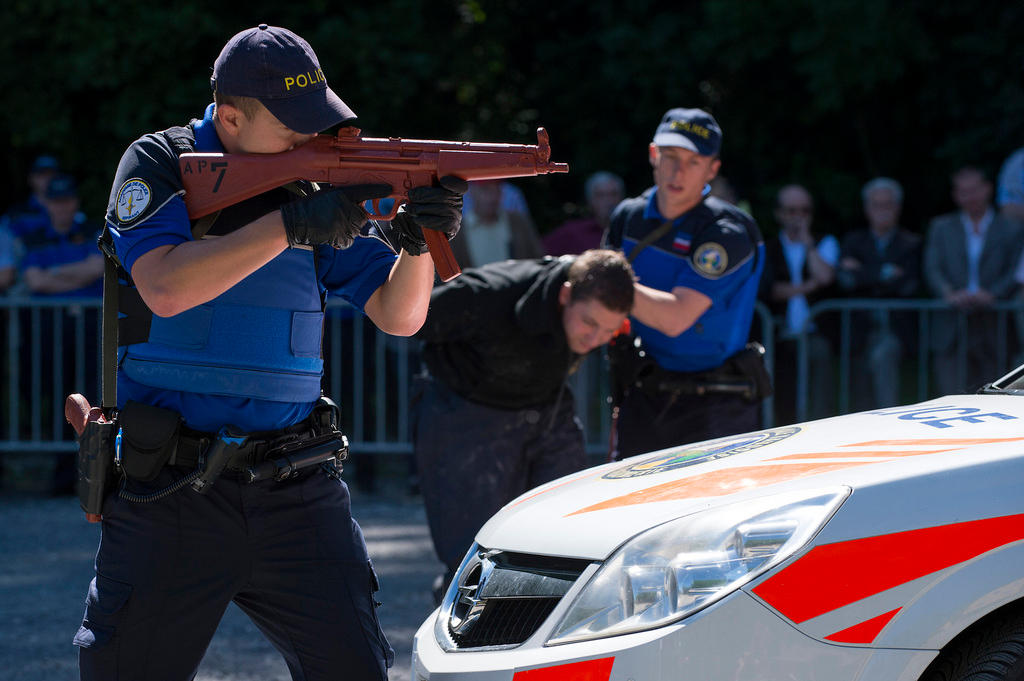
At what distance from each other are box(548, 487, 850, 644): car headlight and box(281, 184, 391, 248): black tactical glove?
2.98 ft

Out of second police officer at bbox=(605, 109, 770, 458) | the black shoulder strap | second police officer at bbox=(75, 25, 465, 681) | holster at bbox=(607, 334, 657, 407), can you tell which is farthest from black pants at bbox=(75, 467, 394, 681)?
the black shoulder strap

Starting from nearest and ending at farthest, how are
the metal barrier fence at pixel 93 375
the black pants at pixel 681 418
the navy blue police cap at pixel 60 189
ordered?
the black pants at pixel 681 418 < the metal barrier fence at pixel 93 375 < the navy blue police cap at pixel 60 189

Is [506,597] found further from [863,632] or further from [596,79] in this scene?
[596,79]

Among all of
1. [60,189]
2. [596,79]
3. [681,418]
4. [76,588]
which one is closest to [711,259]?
[681,418]

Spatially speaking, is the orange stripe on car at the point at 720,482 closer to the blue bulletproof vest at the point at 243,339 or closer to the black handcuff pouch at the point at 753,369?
the blue bulletproof vest at the point at 243,339

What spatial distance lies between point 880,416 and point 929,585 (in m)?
0.89

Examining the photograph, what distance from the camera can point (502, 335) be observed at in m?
4.78

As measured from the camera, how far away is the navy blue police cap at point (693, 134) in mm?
5281

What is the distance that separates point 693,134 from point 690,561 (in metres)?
2.80

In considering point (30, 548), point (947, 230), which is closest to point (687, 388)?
point (30, 548)

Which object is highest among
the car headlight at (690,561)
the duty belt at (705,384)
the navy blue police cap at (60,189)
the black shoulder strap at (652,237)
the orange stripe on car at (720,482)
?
the navy blue police cap at (60,189)

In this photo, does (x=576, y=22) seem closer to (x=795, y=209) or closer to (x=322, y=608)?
(x=795, y=209)

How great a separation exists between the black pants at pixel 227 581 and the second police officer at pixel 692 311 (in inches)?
87.9

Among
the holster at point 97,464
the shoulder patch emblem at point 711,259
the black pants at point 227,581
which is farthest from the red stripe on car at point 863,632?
the shoulder patch emblem at point 711,259
